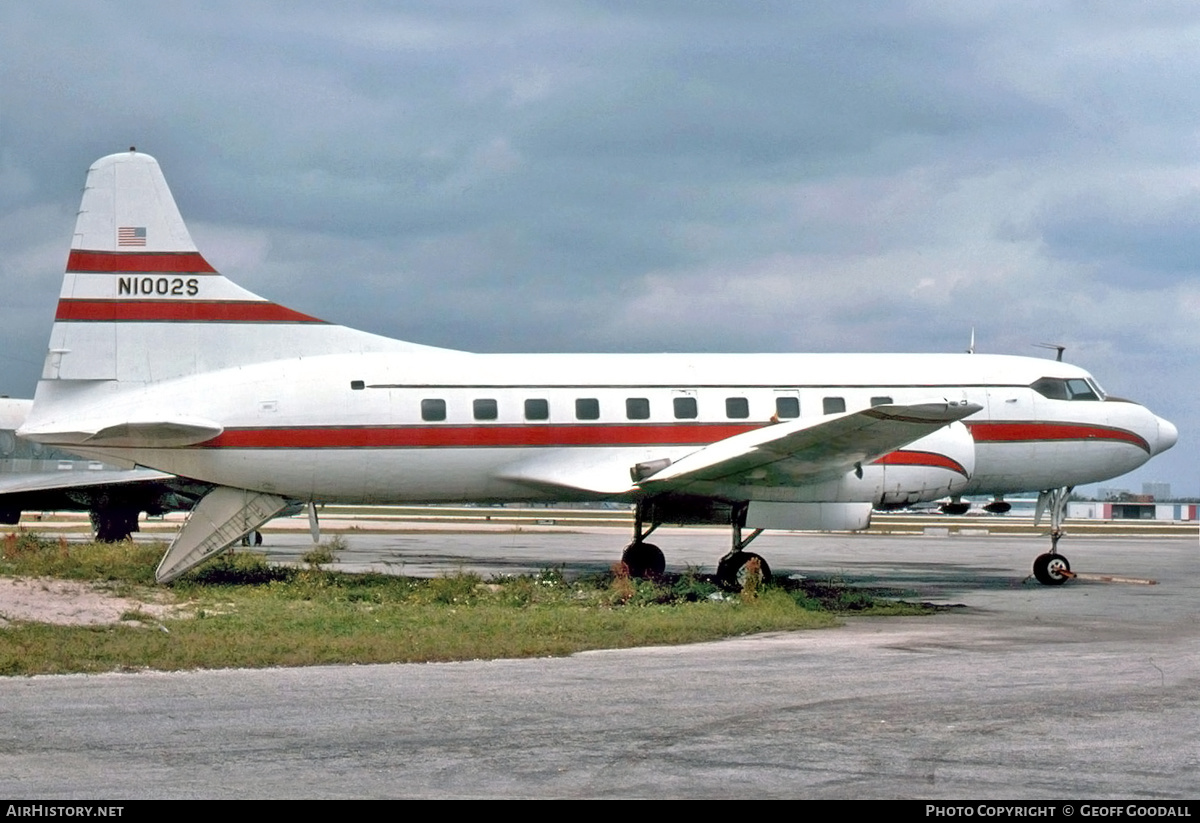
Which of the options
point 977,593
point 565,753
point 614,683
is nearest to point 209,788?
point 565,753

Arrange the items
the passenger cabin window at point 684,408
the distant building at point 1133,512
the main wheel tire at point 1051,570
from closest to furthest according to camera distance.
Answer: the passenger cabin window at point 684,408, the main wheel tire at point 1051,570, the distant building at point 1133,512

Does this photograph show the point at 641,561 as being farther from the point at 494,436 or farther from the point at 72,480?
the point at 72,480

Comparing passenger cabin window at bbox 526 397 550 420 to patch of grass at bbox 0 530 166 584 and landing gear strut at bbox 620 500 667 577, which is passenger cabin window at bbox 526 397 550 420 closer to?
landing gear strut at bbox 620 500 667 577

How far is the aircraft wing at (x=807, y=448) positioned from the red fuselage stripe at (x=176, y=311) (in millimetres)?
7086

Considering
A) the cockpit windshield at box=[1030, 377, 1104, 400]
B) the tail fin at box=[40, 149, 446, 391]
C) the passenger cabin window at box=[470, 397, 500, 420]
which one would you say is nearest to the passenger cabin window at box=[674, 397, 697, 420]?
the passenger cabin window at box=[470, 397, 500, 420]

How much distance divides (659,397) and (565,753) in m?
14.9

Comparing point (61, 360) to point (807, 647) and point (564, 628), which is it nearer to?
point (564, 628)

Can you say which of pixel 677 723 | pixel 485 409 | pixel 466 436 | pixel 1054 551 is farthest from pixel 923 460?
pixel 677 723

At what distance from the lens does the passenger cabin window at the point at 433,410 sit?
74.0 feet

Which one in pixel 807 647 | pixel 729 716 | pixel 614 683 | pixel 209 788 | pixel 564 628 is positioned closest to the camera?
pixel 209 788

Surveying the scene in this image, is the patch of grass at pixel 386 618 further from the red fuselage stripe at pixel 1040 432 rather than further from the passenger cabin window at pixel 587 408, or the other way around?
the red fuselage stripe at pixel 1040 432

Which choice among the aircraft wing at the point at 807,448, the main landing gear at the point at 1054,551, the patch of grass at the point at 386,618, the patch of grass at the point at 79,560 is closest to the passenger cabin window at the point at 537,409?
the aircraft wing at the point at 807,448

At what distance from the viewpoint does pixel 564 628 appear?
648 inches

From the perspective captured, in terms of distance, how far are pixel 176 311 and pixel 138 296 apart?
0.65 metres
